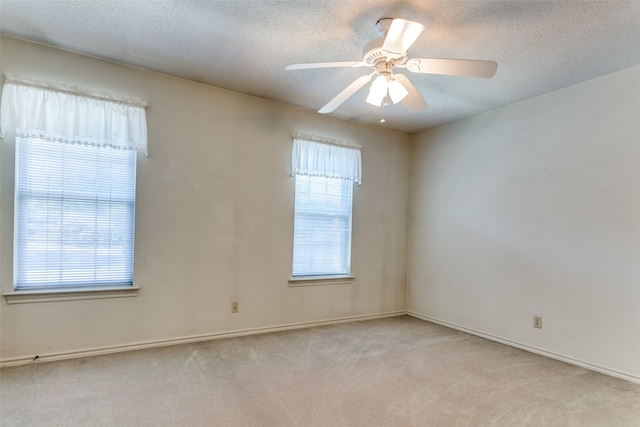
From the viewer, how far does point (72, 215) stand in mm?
2766

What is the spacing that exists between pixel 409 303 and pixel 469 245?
1.23 metres

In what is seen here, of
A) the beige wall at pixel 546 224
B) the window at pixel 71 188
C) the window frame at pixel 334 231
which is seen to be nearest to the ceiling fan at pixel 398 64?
the window frame at pixel 334 231

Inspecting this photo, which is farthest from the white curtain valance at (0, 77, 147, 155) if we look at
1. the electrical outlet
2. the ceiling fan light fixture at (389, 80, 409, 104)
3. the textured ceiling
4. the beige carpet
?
the electrical outlet

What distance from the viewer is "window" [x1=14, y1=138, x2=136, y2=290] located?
103 inches

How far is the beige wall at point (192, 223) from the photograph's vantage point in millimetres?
2664

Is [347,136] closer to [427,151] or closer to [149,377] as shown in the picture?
[427,151]

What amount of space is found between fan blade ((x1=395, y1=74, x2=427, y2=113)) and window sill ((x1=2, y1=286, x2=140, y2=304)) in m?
2.76

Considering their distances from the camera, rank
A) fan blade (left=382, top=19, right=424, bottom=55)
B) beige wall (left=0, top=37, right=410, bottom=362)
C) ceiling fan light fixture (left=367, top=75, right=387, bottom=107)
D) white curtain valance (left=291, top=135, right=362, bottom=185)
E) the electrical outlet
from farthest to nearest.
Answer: white curtain valance (left=291, top=135, right=362, bottom=185) → the electrical outlet → beige wall (left=0, top=37, right=410, bottom=362) → ceiling fan light fixture (left=367, top=75, right=387, bottom=107) → fan blade (left=382, top=19, right=424, bottom=55)

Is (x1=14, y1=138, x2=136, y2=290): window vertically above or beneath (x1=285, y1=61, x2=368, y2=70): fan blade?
beneath

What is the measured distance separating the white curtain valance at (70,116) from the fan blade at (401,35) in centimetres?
226

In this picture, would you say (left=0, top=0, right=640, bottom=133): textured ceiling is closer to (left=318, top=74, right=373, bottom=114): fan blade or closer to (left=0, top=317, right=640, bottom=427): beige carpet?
(left=318, top=74, right=373, bottom=114): fan blade

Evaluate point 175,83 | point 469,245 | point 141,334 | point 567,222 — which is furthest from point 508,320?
point 175,83

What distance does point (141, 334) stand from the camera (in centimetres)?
302

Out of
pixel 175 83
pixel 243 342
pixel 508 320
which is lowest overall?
pixel 243 342
